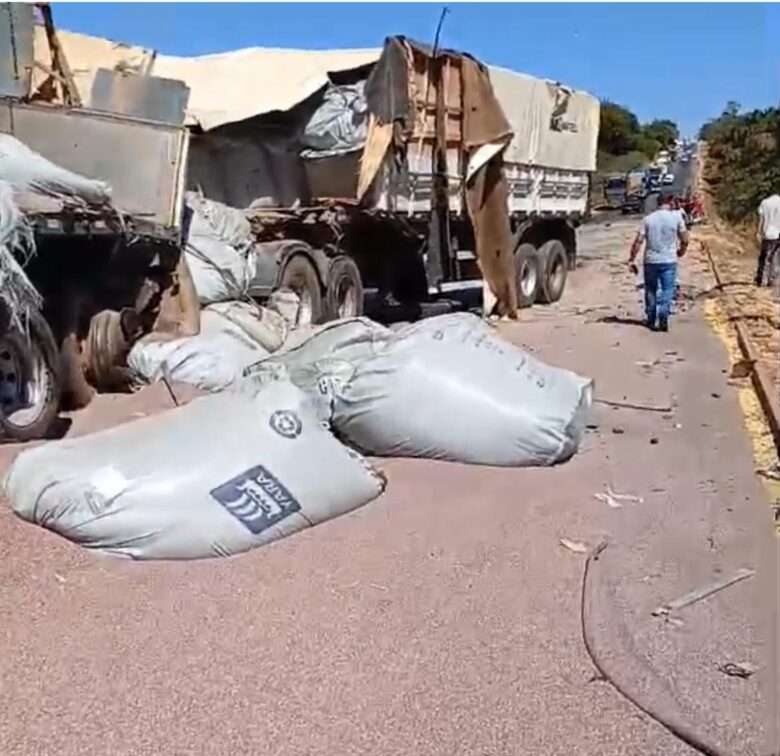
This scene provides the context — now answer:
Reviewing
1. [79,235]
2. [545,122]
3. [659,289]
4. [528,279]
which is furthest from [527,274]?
[79,235]

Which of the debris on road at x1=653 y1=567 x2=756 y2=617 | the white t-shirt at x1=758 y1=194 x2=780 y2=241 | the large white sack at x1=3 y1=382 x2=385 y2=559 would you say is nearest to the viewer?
the debris on road at x1=653 y1=567 x2=756 y2=617

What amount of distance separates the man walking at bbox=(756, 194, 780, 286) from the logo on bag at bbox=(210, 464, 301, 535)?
570 inches

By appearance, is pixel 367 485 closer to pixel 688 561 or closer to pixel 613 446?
pixel 688 561

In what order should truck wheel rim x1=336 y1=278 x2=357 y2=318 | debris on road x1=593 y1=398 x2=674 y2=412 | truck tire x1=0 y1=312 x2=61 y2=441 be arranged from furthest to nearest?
1. truck wheel rim x1=336 y1=278 x2=357 y2=318
2. debris on road x1=593 y1=398 x2=674 y2=412
3. truck tire x1=0 y1=312 x2=61 y2=441

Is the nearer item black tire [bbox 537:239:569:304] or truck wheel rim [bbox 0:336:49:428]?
truck wheel rim [bbox 0:336:49:428]

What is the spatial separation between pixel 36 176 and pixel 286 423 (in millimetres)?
2763

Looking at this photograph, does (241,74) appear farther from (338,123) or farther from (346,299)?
(346,299)

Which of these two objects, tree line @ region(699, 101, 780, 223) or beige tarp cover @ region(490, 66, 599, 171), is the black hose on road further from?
tree line @ region(699, 101, 780, 223)

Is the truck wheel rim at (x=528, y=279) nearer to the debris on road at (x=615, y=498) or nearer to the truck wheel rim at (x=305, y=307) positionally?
the truck wheel rim at (x=305, y=307)

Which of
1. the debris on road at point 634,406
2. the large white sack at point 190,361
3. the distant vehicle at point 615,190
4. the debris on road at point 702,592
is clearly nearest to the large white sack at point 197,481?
the debris on road at point 702,592

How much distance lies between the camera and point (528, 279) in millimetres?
17500

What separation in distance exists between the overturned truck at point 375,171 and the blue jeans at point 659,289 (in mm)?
2079

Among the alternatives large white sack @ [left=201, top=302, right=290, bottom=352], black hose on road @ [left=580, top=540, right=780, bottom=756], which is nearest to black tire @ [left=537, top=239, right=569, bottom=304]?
large white sack @ [left=201, top=302, right=290, bottom=352]

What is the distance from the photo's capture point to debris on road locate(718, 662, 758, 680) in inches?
162
